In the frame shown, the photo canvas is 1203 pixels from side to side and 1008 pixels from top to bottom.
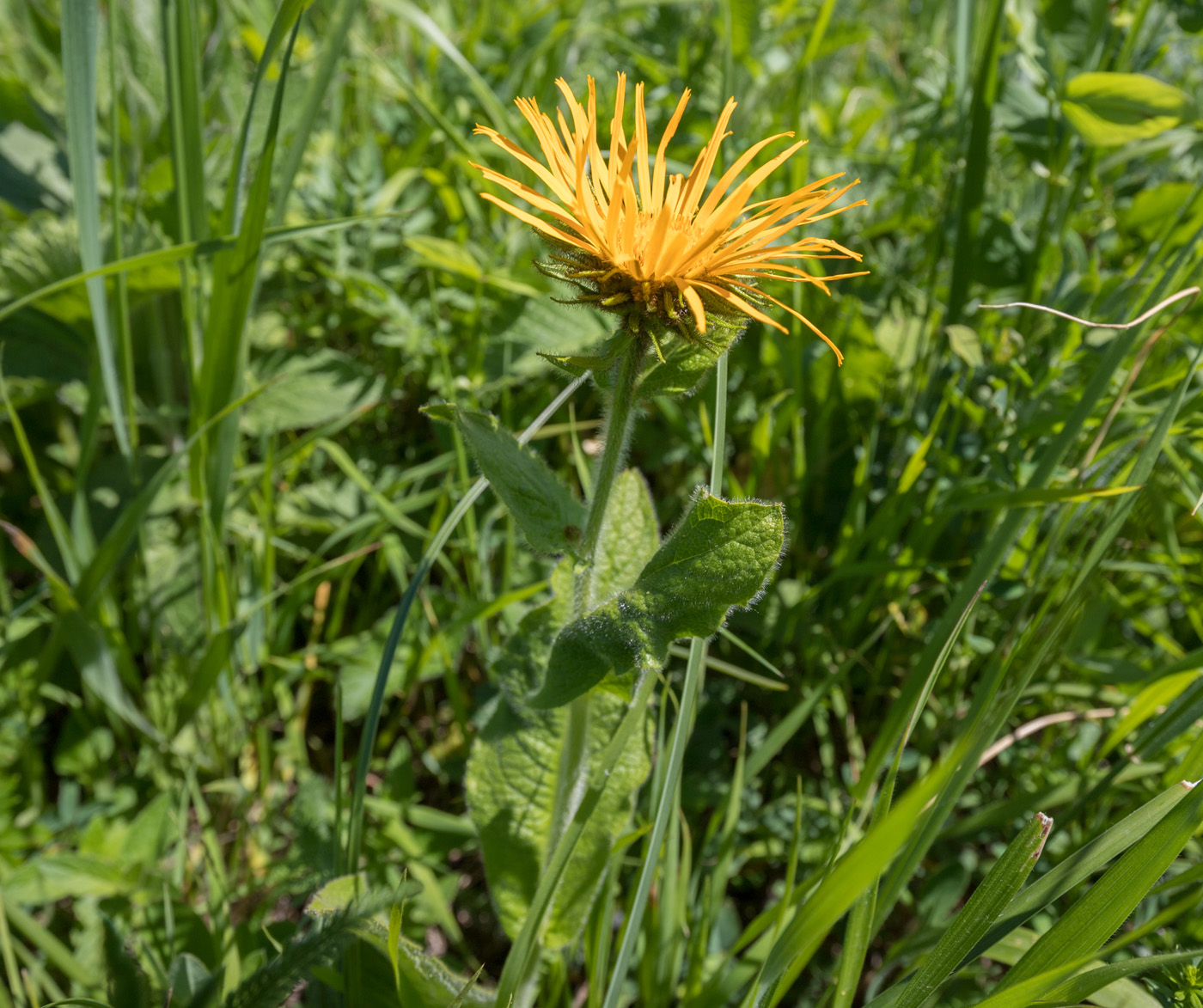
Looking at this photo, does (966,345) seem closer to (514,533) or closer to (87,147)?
(514,533)

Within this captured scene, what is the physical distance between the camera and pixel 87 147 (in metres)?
1.88

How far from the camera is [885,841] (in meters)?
0.94

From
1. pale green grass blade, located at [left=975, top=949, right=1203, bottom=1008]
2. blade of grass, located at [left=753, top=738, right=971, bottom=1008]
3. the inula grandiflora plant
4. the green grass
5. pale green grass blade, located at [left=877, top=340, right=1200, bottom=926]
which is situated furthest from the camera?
the green grass

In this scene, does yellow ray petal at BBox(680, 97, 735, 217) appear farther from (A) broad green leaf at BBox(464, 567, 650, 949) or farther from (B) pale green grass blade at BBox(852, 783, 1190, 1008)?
(B) pale green grass blade at BBox(852, 783, 1190, 1008)

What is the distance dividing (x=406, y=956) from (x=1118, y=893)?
1110 mm

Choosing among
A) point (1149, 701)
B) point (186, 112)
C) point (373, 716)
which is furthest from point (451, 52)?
point (1149, 701)

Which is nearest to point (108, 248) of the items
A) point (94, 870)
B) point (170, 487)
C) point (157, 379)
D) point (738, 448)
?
point (157, 379)

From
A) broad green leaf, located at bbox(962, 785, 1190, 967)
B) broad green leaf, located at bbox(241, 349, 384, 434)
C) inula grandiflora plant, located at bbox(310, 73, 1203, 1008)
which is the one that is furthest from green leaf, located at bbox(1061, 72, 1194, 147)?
broad green leaf, located at bbox(241, 349, 384, 434)

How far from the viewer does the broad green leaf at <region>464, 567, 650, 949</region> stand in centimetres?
175

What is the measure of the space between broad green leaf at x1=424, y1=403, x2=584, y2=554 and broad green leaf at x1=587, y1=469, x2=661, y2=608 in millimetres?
200

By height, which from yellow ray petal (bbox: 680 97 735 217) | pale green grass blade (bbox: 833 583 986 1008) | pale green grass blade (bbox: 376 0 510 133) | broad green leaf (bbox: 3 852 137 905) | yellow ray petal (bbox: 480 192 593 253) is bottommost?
broad green leaf (bbox: 3 852 137 905)

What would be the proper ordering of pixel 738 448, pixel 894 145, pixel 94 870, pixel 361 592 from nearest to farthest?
pixel 94 870
pixel 361 592
pixel 738 448
pixel 894 145

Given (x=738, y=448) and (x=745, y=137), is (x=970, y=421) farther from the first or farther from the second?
(x=745, y=137)

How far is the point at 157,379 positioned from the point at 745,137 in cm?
204
